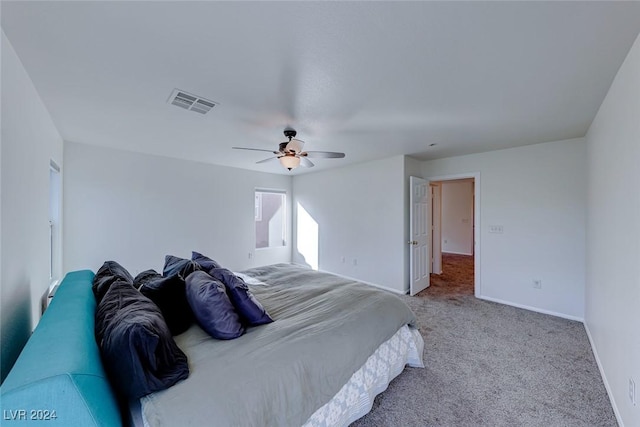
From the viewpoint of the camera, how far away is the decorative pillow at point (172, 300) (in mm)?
1618

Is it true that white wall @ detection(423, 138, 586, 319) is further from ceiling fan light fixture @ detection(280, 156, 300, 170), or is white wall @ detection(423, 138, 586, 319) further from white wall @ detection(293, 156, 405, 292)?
ceiling fan light fixture @ detection(280, 156, 300, 170)

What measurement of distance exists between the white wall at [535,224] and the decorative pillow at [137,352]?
4.40m

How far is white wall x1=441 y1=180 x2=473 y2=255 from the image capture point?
7.98 m

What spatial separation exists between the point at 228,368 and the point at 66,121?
3202mm

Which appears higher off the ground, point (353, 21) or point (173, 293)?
point (353, 21)

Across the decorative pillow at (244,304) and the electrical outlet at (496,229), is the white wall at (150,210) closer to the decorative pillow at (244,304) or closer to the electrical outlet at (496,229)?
the decorative pillow at (244,304)

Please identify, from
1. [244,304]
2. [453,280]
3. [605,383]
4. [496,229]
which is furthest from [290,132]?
[453,280]

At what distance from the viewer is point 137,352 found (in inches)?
42.5

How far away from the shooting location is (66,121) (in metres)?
2.70

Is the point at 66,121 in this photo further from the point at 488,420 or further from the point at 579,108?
the point at 579,108

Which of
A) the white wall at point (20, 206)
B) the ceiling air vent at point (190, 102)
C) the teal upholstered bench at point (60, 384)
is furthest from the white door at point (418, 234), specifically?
the white wall at point (20, 206)

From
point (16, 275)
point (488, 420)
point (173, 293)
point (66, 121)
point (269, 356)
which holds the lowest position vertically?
point (488, 420)

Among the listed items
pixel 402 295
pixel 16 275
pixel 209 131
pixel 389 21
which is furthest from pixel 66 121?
pixel 402 295

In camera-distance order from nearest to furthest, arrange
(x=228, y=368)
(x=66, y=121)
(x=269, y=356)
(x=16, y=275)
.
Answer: (x=228, y=368)
(x=269, y=356)
(x=16, y=275)
(x=66, y=121)
